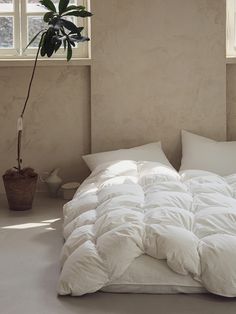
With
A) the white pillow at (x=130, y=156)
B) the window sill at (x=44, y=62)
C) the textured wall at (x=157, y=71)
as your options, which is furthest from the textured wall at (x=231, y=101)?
the window sill at (x=44, y=62)

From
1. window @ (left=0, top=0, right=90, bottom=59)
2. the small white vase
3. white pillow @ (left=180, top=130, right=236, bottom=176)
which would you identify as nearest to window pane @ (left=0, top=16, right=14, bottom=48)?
window @ (left=0, top=0, right=90, bottom=59)

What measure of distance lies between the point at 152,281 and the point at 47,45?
6.61 feet

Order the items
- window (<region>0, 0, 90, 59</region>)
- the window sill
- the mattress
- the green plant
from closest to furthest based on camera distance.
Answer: the mattress → the green plant → the window sill → window (<region>0, 0, 90, 59</region>)

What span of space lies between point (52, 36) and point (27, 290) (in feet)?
6.32

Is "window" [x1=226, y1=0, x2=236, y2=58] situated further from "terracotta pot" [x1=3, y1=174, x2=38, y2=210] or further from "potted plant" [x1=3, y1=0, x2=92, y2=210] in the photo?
"terracotta pot" [x1=3, y1=174, x2=38, y2=210]

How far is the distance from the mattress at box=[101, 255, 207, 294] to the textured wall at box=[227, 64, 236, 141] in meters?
2.29

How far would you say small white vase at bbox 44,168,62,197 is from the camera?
15.3 ft

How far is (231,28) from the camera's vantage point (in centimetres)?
486

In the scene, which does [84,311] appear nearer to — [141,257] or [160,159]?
[141,257]

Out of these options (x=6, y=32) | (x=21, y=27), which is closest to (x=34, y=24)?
(x=21, y=27)

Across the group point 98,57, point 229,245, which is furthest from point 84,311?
point 98,57

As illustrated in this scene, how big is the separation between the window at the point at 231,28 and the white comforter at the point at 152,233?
5.04ft

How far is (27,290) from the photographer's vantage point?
290 centimetres

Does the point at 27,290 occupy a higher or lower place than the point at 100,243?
lower
